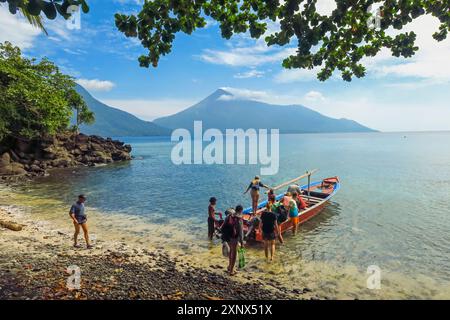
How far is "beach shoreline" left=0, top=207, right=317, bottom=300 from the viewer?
796cm

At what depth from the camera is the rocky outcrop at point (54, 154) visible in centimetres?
3604

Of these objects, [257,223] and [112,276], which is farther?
[257,223]

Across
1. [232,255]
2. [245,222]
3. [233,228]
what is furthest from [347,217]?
[233,228]

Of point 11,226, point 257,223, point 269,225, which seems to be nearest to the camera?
point 269,225

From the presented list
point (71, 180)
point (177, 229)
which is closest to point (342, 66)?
point (177, 229)

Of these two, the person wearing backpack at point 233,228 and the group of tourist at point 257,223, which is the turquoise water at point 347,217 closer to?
the group of tourist at point 257,223

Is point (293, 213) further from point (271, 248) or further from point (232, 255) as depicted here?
point (232, 255)

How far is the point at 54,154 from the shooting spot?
4631cm

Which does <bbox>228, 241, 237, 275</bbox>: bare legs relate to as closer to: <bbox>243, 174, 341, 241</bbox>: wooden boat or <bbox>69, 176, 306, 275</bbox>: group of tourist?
<bbox>69, 176, 306, 275</bbox>: group of tourist

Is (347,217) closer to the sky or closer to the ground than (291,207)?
closer to the ground

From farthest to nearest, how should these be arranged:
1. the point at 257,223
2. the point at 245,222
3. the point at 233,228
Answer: the point at 245,222 → the point at 257,223 → the point at 233,228

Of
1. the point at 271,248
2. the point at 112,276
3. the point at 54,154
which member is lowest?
the point at 271,248

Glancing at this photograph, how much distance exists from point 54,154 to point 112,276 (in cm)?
4524

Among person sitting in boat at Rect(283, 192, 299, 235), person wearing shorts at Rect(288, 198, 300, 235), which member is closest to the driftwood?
person sitting in boat at Rect(283, 192, 299, 235)
